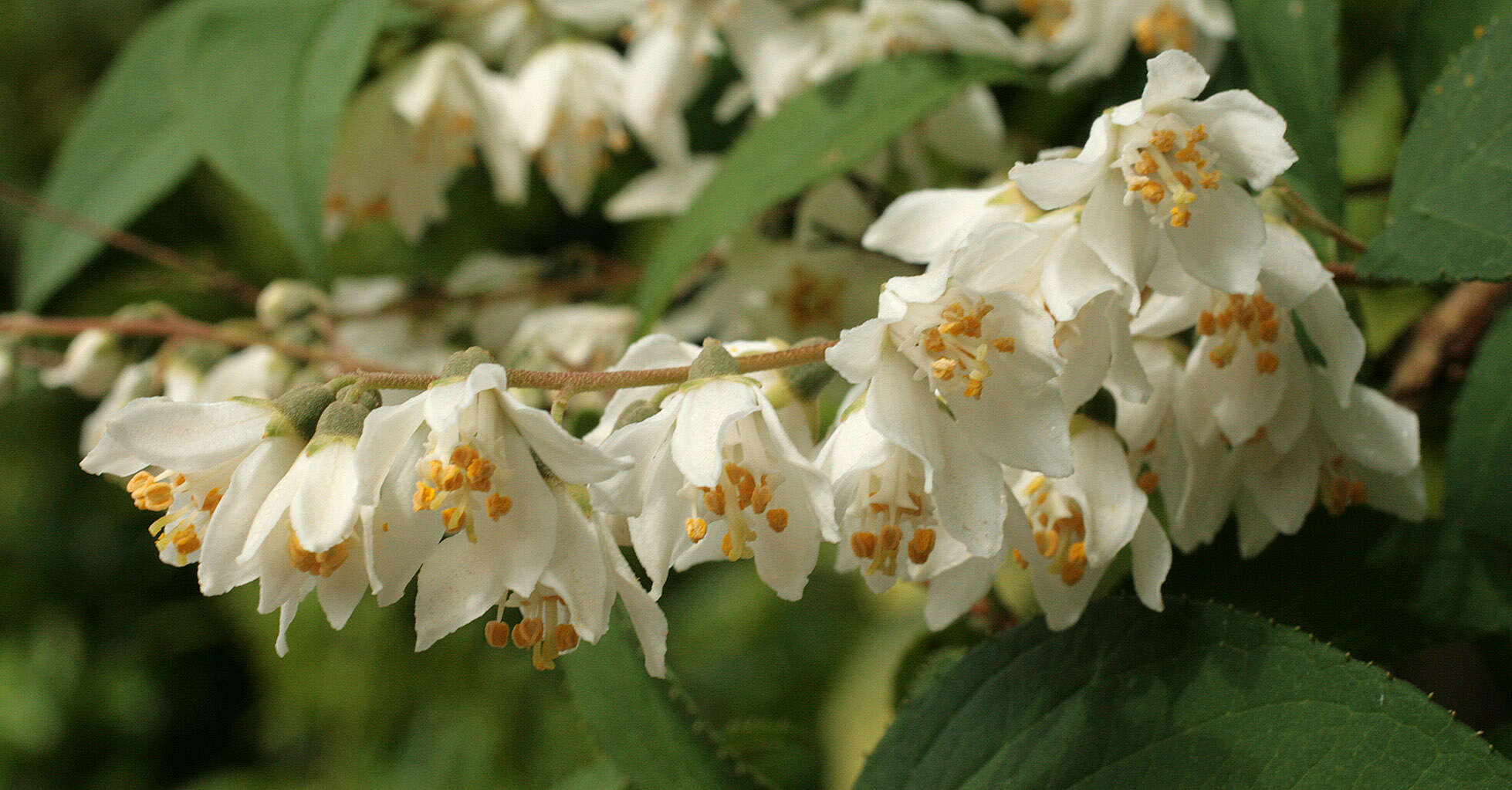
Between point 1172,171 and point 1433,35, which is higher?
point 1172,171

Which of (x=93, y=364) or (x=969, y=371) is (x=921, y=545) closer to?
(x=969, y=371)

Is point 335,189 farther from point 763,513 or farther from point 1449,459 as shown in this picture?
point 1449,459

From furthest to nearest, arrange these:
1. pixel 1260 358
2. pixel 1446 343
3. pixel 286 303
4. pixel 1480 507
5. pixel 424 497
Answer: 1. pixel 286 303
2. pixel 1446 343
3. pixel 1480 507
4. pixel 1260 358
5. pixel 424 497

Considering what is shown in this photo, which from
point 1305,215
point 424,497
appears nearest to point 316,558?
point 424,497

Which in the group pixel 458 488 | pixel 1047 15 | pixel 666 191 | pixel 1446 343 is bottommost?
pixel 1446 343

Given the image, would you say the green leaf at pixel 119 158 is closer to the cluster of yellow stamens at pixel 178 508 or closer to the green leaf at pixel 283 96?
the green leaf at pixel 283 96

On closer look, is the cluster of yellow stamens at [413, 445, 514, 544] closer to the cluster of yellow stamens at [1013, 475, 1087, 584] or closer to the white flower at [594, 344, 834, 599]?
the white flower at [594, 344, 834, 599]

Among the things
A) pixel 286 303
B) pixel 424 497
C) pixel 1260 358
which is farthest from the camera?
pixel 286 303
